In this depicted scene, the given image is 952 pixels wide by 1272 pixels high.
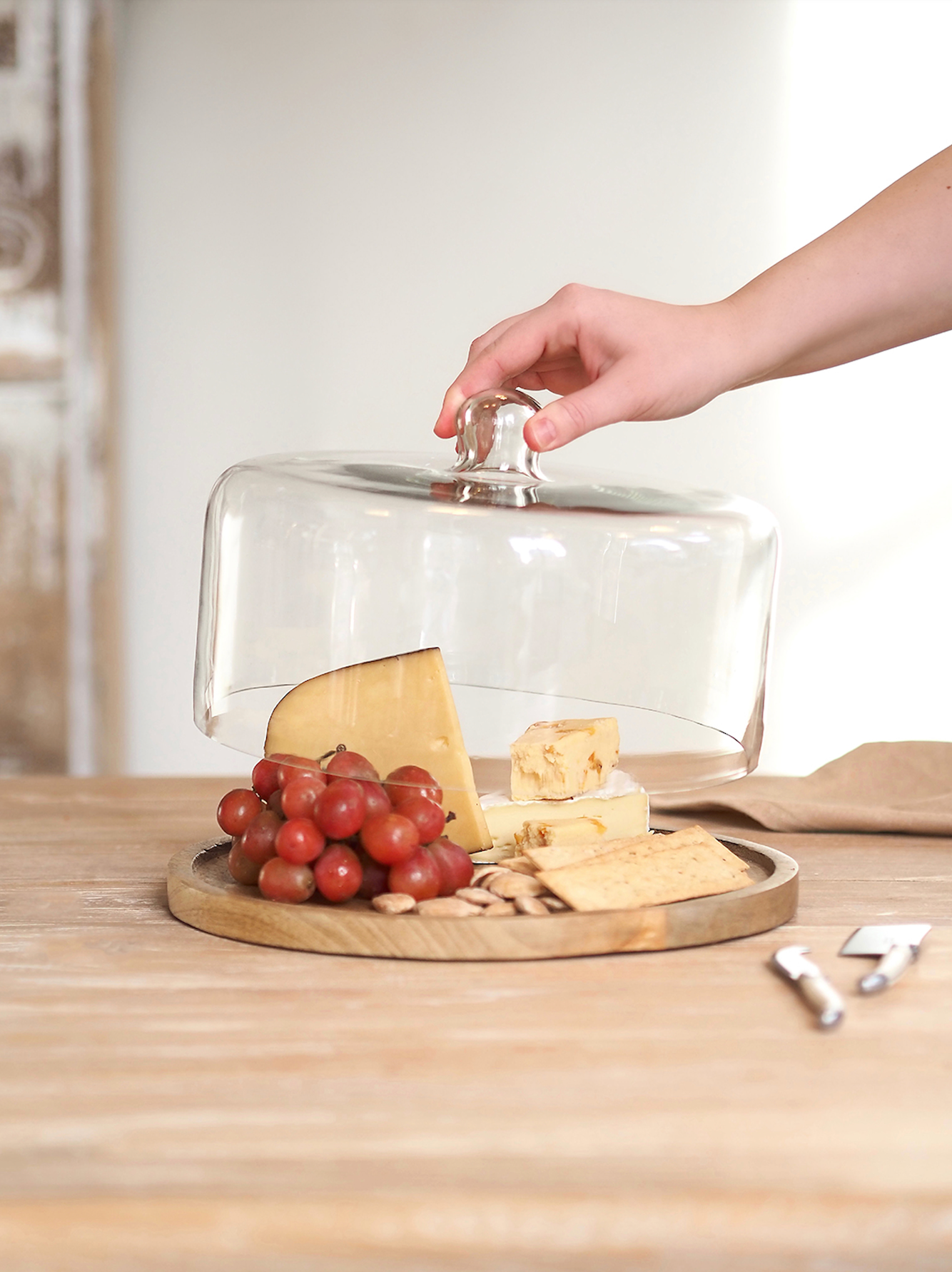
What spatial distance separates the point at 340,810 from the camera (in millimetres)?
720

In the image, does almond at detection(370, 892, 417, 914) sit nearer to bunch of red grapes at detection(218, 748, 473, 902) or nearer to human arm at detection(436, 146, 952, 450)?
bunch of red grapes at detection(218, 748, 473, 902)

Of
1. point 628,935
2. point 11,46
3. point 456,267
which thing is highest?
point 11,46

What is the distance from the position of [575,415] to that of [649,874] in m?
0.32

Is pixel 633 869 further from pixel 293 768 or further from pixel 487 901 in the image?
pixel 293 768

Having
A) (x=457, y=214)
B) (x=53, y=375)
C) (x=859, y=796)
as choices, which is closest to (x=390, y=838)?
(x=859, y=796)

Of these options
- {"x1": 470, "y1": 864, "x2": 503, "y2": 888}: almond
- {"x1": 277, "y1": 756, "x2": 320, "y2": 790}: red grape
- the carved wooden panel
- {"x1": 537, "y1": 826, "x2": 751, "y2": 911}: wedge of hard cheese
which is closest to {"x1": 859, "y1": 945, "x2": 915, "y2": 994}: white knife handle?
{"x1": 537, "y1": 826, "x2": 751, "y2": 911}: wedge of hard cheese

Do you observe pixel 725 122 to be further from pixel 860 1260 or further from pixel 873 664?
pixel 860 1260

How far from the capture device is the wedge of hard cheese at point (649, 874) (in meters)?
0.72

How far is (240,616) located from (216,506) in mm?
89

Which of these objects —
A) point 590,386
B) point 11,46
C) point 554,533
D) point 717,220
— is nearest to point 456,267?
point 717,220

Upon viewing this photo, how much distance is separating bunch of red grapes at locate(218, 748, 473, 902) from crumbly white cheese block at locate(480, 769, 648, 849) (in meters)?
0.06

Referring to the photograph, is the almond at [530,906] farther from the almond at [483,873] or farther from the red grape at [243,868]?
the red grape at [243,868]

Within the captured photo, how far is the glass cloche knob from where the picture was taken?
0.89m

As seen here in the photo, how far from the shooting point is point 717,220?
2.69 m
